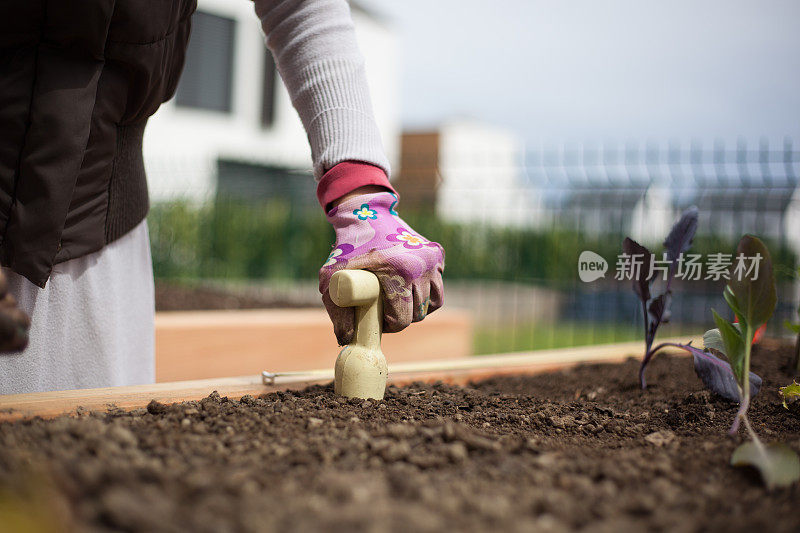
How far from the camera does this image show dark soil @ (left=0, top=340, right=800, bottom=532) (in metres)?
0.51

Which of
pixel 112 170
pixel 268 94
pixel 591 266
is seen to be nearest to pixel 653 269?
pixel 591 266

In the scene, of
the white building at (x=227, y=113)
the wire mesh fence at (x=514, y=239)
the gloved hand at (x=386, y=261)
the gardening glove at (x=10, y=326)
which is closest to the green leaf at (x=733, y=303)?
the gloved hand at (x=386, y=261)

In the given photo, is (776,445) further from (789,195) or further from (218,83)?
(218,83)

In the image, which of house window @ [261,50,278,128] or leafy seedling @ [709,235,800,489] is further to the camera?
house window @ [261,50,278,128]

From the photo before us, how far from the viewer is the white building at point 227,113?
9547 mm

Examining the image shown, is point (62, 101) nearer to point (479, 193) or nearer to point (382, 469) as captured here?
point (382, 469)

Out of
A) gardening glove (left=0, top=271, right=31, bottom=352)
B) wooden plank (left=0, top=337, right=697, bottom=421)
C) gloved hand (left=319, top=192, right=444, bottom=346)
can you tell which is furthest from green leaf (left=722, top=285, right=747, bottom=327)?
gardening glove (left=0, top=271, right=31, bottom=352)

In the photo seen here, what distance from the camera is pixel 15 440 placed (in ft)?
2.37

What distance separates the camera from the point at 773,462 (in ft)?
2.28

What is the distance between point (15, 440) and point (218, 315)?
253cm

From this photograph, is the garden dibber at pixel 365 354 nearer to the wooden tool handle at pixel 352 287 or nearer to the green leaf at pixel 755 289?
the wooden tool handle at pixel 352 287

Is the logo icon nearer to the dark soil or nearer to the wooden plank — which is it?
the wooden plank

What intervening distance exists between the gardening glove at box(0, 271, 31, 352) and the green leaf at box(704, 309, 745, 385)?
936mm

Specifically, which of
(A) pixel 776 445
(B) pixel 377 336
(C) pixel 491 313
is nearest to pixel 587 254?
(B) pixel 377 336
